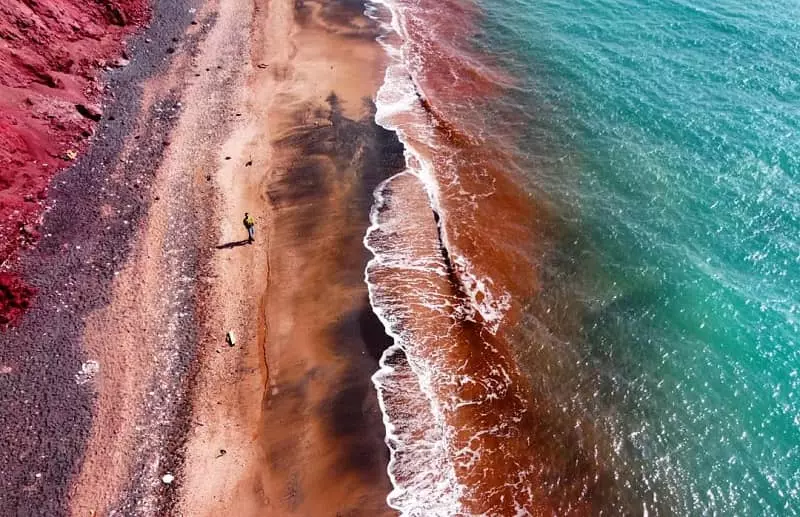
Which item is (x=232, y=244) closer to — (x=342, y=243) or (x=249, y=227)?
(x=249, y=227)

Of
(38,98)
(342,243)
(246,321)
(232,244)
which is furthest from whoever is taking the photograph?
(38,98)

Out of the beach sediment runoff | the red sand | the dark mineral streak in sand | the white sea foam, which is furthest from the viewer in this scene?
the red sand

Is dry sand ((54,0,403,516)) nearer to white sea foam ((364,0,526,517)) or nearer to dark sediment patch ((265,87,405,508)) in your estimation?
dark sediment patch ((265,87,405,508))

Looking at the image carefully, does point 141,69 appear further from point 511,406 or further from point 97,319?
point 511,406

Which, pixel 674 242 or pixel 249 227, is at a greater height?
pixel 674 242

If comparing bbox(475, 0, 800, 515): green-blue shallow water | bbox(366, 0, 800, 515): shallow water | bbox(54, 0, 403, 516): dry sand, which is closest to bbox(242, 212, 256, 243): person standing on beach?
bbox(54, 0, 403, 516): dry sand

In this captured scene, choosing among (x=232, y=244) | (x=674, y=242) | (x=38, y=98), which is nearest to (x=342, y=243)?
(x=232, y=244)

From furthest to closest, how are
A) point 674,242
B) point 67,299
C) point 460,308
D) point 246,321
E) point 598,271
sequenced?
point 674,242
point 598,271
point 460,308
point 246,321
point 67,299

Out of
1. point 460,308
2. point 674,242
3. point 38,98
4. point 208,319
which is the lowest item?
point 208,319
